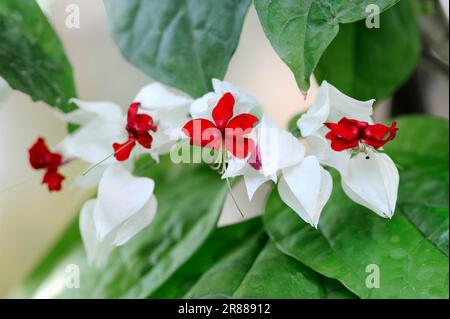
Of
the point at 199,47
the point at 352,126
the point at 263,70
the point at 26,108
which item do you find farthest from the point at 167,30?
the point at 26,108

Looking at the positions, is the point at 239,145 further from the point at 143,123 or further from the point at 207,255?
the point at 207,255

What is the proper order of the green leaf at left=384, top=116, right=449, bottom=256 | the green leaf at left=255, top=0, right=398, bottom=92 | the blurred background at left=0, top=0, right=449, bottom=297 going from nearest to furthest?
the green leaf at left=255, top=0, right=398, bottom=92
the green leaf at left=384, top=116, right=449, bottom=256
the blurred background at left=0, top=0, right=449, bottom=297

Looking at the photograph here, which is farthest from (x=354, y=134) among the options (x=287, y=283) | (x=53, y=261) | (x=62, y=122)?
(x=62, y=122)

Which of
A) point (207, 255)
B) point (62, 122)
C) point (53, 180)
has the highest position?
point (53, 180)

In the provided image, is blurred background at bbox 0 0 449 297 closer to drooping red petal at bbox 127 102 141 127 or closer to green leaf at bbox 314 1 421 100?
green leaf at bbox 314 1 421 100

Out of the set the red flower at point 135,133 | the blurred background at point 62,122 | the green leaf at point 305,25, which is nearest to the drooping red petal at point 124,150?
the red flower at point 135,133

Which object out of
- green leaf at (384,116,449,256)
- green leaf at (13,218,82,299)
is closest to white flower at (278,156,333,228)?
green leaf at (384,116,449,256)

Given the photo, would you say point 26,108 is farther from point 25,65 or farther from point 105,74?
point 25,65
